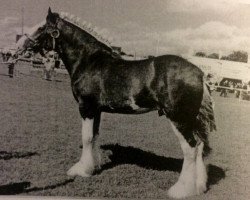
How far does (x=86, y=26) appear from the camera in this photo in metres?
2.35

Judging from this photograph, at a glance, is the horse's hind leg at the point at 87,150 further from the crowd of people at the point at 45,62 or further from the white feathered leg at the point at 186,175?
the white feathered leg at the point at 186,175

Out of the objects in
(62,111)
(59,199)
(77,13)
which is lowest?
(59,199)

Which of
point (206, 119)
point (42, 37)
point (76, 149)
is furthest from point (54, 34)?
point (206, 119)

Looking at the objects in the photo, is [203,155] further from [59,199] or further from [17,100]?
[17,100]

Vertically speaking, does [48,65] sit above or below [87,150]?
above

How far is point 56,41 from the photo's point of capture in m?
2.30

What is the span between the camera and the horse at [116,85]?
2314 millimetres

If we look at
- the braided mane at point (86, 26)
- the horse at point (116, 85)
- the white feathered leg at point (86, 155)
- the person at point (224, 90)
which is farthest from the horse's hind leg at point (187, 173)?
the braided mane at point (86, 26)

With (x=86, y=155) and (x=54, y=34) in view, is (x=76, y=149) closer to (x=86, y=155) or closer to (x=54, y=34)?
(x=86, y=155)

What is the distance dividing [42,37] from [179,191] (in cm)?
96

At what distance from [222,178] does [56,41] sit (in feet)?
3.46

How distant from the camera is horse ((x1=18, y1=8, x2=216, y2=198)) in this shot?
2.31m

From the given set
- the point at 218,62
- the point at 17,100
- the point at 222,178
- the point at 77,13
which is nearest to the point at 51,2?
the point at 77,13

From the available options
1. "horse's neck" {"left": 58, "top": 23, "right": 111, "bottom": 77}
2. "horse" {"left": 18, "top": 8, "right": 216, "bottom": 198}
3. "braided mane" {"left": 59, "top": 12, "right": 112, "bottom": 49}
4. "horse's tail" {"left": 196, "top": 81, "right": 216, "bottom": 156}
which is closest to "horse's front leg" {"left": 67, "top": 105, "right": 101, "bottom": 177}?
"horse" {"left": 18, "top": 8, "right": 216, "bottom": 198}
